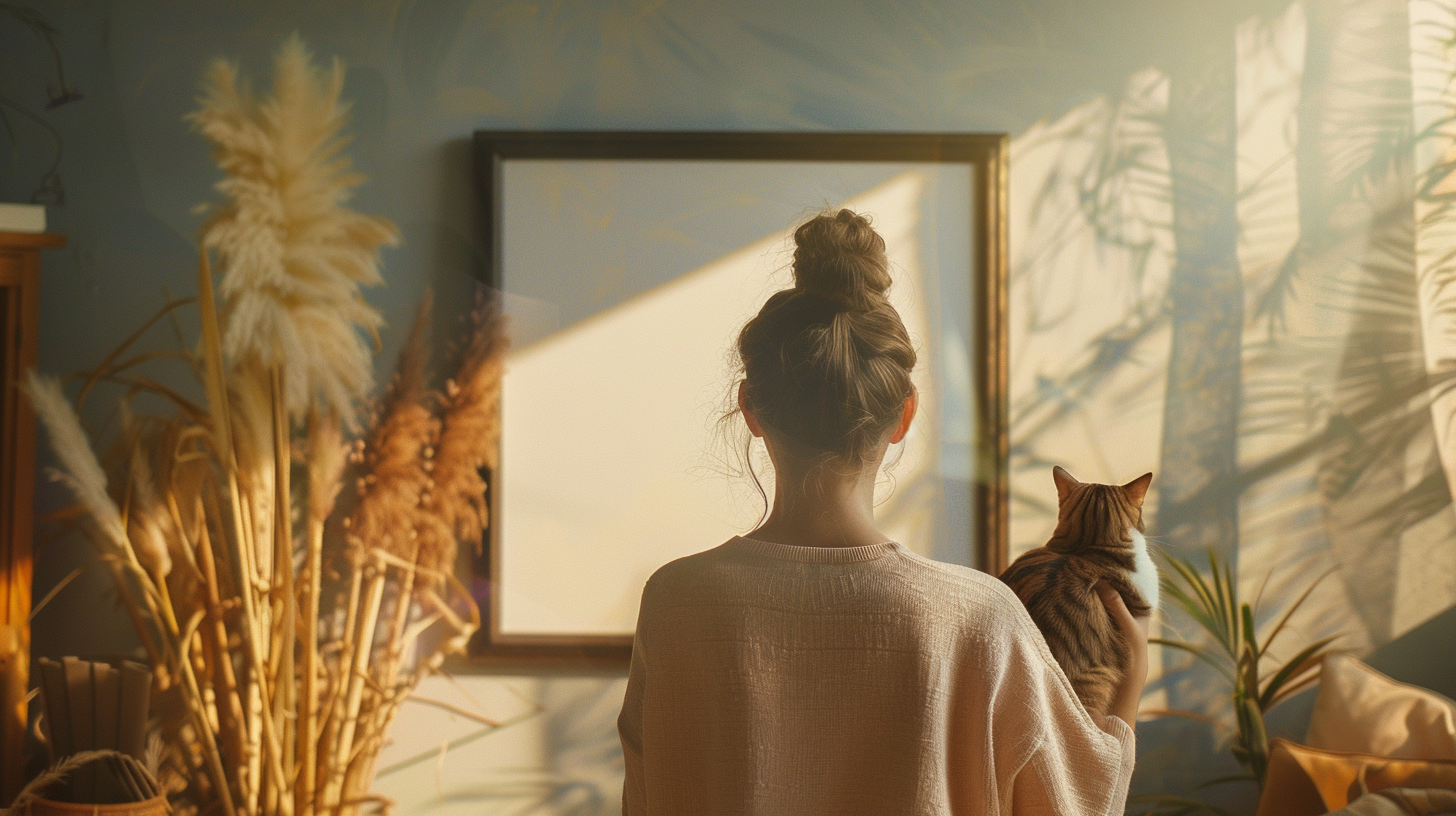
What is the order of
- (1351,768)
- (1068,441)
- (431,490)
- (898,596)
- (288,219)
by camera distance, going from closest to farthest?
(898,596) < (1351,768) < (288,219) < (431,490) < (1068,441)

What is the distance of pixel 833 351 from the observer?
2.46 ft

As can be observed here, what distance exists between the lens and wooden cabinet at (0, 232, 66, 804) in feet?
4.95

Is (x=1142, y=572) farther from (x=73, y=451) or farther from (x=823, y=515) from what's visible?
(x=73, y=451)

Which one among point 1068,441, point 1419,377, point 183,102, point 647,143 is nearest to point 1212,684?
point 1068,441

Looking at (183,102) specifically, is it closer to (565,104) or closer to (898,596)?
(565,104)

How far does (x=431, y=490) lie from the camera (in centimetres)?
166

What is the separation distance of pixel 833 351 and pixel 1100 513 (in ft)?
1.33

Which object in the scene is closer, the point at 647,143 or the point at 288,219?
the point at 288,219

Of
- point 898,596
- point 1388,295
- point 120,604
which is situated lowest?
point 120,604

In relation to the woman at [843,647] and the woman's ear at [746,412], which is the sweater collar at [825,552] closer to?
the woman at [843,647]

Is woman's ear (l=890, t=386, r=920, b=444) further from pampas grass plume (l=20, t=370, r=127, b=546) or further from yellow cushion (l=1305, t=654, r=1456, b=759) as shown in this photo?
pampas grass plume (l=20, t=370, r=127, b=546)

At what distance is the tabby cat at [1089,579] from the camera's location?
2.83 ft

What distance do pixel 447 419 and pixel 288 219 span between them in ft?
1.44

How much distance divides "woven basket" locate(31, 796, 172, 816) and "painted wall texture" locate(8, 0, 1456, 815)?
0.59 meters
